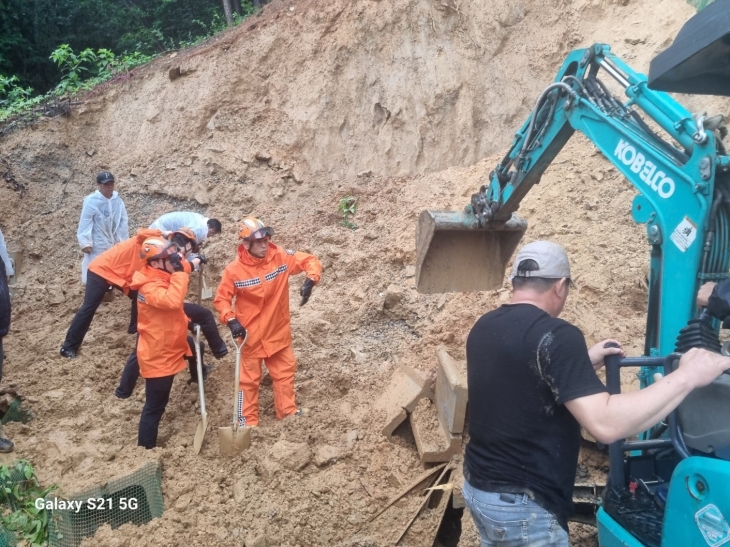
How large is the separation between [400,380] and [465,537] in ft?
5.70

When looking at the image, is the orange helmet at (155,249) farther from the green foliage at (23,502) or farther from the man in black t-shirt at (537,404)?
the man in black t-shirt at (537,404)

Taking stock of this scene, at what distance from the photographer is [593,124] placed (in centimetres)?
331

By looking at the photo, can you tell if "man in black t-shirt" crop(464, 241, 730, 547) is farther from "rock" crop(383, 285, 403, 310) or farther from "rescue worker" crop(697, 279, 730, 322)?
"rock" crop(383, 285, 403, 310)

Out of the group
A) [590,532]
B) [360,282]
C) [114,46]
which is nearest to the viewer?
[590,532]

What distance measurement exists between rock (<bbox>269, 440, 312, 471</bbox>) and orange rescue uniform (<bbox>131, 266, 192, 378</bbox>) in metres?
1.06

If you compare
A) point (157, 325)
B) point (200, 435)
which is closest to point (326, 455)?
point (200, 435)

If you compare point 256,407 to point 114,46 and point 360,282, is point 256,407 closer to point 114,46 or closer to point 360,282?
point 360,282

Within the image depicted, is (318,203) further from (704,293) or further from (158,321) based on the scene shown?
(704,293)

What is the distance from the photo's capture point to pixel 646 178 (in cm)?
299

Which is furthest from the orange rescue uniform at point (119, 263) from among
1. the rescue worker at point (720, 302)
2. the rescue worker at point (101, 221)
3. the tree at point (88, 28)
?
→ the tree at point (88, 28)

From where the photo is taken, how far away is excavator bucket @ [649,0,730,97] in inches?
93.5

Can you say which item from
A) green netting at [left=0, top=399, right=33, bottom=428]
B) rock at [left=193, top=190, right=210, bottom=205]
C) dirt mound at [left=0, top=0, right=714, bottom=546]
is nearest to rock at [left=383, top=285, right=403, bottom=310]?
dirt mound at [left=0, top=0, right=714, bottom=546]

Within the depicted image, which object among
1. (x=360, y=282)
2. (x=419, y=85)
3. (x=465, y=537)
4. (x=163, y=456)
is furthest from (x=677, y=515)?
(x=419, y=85)

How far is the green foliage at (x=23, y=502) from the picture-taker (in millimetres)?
4195
